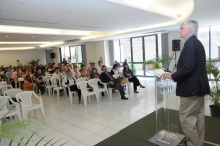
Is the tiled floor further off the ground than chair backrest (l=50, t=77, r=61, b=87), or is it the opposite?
chair backrest (l=50, t=77, r=61, b=87)

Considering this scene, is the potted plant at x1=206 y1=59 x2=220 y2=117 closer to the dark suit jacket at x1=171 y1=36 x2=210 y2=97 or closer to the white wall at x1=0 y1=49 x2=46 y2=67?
the dark suit jacket at x1=171 y1=36 x2=210 y2=97

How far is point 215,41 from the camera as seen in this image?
807cm

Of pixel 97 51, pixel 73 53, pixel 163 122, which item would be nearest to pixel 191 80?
pixel 163 122

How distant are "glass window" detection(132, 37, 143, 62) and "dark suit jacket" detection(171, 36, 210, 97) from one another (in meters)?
8.73

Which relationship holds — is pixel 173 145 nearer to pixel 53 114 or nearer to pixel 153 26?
pixel 53 114

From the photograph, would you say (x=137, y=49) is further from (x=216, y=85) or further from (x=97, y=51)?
(x=216, y=85)

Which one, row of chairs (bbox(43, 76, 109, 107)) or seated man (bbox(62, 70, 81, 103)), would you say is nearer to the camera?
row of chairs (bbox(43, 76, 109, 107))

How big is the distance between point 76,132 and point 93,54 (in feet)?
32.5

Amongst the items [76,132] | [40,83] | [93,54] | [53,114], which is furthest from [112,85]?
[93,54]

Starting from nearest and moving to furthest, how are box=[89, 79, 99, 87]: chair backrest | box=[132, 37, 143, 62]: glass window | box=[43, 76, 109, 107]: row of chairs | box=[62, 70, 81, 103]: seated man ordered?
box=[43, 76, 109, 107]: row of chairs, box=[89, 79, 99, 87]: chair backrest, box=[62, 70, 81, 103]: seated man, box=[132, 37, 143, 62]: glass window

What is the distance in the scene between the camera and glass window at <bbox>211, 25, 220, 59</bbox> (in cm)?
797

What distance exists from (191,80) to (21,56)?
17933 mm

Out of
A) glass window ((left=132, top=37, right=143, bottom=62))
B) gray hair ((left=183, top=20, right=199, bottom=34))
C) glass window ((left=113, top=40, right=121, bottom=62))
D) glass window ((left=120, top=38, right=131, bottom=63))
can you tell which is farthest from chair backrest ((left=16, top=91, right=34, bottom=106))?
glass window ((left=113, top=40, right=121, bottom=62))

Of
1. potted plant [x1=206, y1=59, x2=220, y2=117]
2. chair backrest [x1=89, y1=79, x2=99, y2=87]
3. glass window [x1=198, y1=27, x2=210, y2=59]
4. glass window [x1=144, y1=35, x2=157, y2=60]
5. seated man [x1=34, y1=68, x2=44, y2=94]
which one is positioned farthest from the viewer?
glass window [x1=144, y1=35, x2=157, y2=60]
